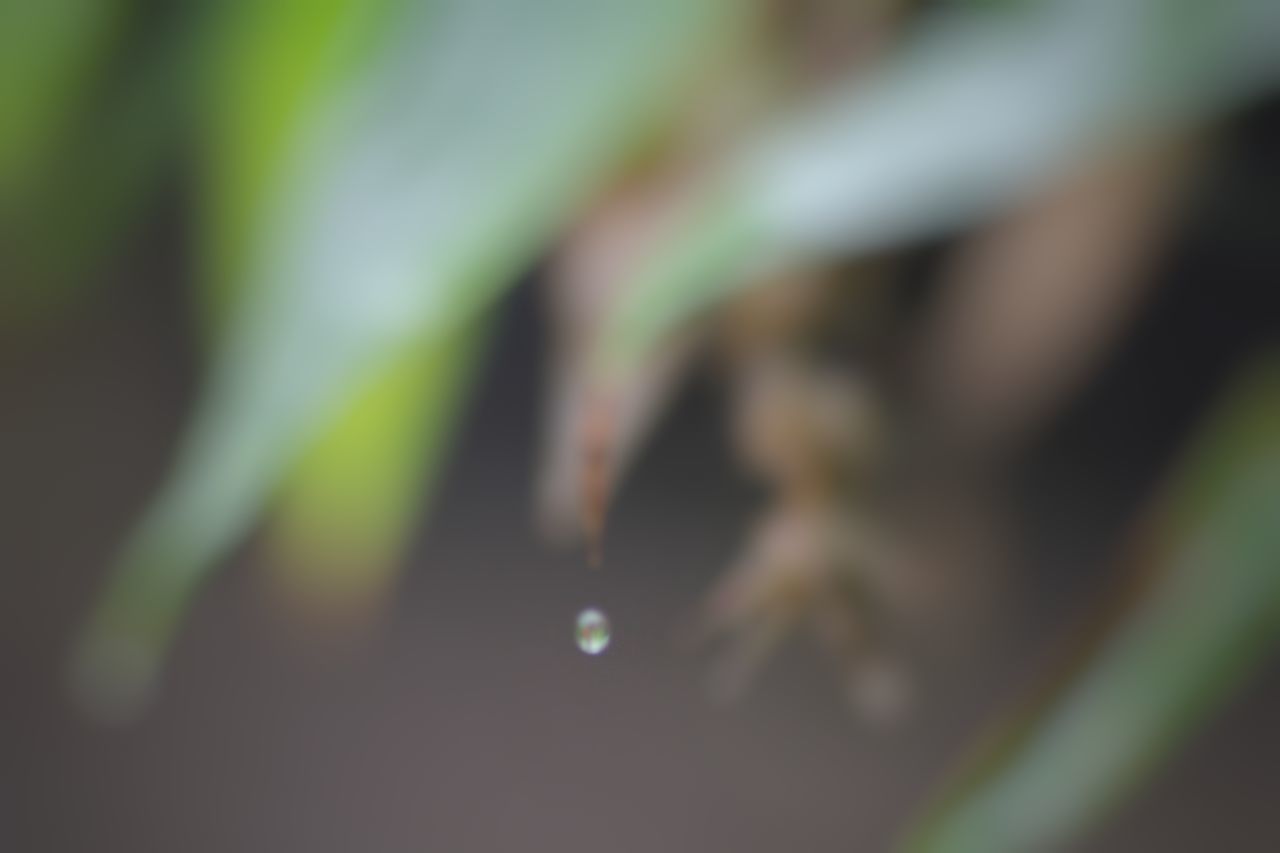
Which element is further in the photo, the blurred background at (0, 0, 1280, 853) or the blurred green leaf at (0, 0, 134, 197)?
the blurred green leaf at (0, 0, 134, 197)

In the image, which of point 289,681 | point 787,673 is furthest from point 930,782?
point 289,681

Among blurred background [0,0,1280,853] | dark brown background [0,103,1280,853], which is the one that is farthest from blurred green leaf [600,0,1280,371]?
dark brown background [0,103,1280,853]

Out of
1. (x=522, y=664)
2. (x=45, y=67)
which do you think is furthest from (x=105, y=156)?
(x=522, y=664)

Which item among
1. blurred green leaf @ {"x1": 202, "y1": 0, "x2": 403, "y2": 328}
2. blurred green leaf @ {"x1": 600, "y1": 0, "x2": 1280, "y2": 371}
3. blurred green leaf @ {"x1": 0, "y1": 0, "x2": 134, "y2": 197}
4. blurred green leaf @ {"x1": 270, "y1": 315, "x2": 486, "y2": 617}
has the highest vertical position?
blurred green leaf @ {"x1": 0, "y1": 0, "x2": 134, "y2": 197}

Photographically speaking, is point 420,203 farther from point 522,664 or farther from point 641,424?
point 522,664

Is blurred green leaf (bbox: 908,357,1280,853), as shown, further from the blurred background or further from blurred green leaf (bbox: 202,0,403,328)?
blurred green leaf (bbox: 202,0,403,328)

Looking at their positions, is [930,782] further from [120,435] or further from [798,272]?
[120,435]

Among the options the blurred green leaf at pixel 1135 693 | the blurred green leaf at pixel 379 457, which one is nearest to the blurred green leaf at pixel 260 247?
the blurred green leaf at pixel 379 457
